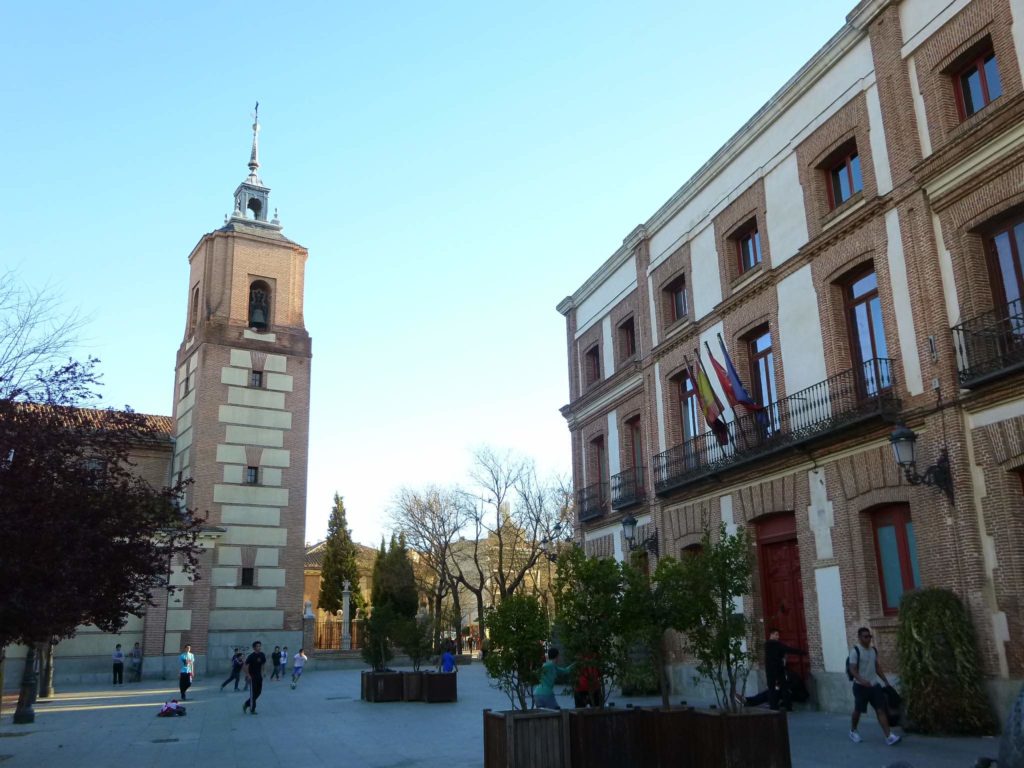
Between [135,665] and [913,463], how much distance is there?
29272mm

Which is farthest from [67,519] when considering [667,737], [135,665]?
[135,665]

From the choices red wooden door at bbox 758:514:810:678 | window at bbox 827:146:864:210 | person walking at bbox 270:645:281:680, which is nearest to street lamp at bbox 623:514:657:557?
red wooden door at bbox 758:514:810:678

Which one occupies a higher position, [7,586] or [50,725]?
[7,586]

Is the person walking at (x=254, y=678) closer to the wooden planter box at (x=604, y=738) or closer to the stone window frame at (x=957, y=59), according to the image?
the wooden planter box at (x=604, y=738)

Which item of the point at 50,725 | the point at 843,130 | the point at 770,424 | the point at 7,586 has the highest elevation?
the point at 843,130

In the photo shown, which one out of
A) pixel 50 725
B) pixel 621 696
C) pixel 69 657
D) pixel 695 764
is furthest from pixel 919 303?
pixel 69 657

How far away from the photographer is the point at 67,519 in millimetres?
11742

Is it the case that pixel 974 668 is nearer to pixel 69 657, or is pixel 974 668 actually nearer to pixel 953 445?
pixel 953 445

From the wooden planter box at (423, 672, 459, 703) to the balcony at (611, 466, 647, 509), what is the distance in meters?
6.26

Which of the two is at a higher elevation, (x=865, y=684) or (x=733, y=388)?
(x=733, y=388)

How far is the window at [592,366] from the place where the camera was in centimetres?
2709

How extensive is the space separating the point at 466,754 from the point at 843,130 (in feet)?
41.3

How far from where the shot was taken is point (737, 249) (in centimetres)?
2008

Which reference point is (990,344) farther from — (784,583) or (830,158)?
(784,583)
